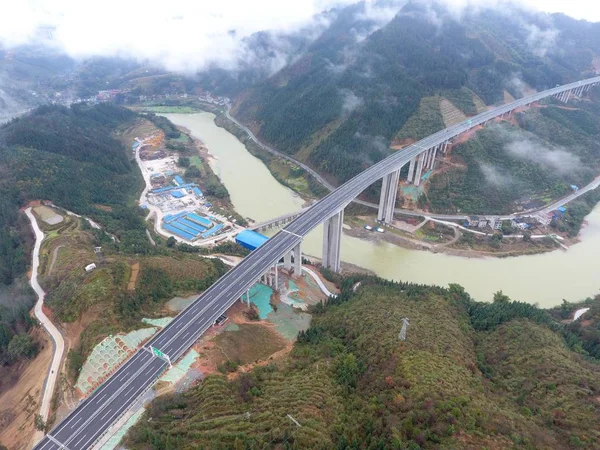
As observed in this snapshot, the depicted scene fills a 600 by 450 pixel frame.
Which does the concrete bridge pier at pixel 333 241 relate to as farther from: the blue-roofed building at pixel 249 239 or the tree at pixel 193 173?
the tree at pixel 193 173

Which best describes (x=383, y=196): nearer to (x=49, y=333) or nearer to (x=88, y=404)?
(x=49, y=333)

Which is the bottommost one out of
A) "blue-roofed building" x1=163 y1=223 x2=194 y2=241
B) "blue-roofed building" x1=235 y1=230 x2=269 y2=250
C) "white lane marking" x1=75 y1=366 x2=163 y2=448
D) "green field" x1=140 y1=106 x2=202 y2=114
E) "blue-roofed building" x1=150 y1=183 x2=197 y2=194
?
"green field" x1=140 y1=106 x2=202 y2=114

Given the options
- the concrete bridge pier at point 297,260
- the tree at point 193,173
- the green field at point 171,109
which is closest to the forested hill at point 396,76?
the green field at point 171,109

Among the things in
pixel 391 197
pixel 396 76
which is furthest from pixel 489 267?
pixel 396 76

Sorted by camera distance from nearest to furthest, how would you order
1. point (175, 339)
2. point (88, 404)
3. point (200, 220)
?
point (88, 404)
point (175, 339)
point (200, 220)

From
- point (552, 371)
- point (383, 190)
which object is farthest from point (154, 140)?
point (552, 371)

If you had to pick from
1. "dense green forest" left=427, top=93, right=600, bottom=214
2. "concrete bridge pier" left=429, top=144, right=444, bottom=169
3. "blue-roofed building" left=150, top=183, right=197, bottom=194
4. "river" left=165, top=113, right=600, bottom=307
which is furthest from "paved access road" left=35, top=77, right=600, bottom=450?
"blue-roofed building" left=150, top=183, right=197, bottom=194

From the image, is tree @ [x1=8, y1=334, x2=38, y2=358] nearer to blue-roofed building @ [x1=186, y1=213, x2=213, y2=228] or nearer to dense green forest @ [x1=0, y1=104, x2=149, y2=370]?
dense green forest @ [x1=0, y1=104, x2=149, y2=370]
